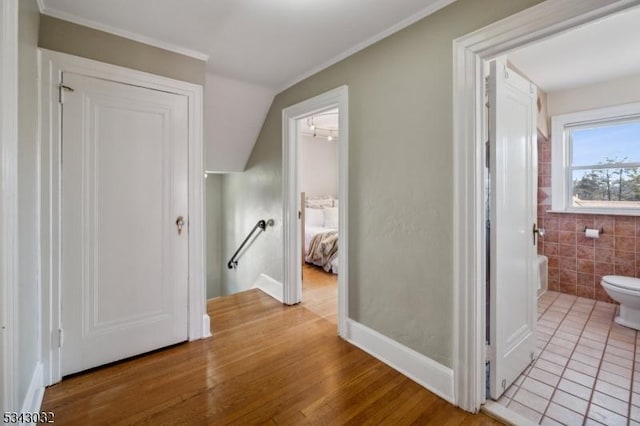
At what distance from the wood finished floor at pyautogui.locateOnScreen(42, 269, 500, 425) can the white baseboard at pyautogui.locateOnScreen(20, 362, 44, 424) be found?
0.06 m

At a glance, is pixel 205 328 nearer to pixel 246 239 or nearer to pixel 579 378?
pixel 246 239

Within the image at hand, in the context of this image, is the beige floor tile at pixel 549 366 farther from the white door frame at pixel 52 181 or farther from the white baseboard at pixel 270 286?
the white door frame at pixel 52 181

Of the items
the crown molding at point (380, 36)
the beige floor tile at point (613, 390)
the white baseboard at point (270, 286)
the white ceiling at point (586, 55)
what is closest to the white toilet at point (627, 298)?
the beige floor tile at point (613, 390)

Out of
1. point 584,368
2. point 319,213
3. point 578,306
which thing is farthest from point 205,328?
point 578,306

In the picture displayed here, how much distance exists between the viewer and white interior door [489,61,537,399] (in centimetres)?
163

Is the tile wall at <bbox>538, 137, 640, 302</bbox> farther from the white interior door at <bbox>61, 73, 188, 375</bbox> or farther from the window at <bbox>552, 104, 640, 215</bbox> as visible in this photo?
the white interior door at <bbox>61, 73, 188, 375</bbox>

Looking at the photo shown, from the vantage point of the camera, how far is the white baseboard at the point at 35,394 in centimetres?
143

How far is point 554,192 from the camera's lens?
3525 mm

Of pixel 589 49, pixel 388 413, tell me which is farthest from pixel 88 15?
pixel 589 49

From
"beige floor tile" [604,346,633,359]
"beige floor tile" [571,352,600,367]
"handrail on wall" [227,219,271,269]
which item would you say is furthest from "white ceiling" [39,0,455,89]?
"beige floor tile" [604,346,633,359]

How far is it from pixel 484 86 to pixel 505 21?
0.96 ft

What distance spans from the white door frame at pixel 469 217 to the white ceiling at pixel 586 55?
0.55 m

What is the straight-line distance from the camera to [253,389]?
1771mm

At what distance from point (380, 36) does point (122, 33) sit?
176 cm
